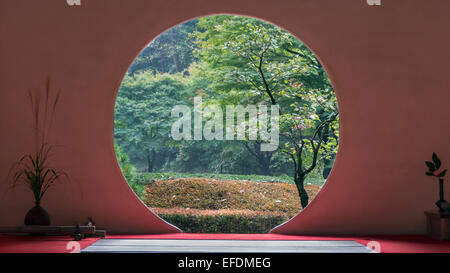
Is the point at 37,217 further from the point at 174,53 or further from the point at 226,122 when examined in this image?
the point at 174,53

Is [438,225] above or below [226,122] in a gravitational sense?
below

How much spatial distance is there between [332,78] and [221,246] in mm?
1848

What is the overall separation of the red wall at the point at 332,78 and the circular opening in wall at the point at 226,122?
3.45 meters

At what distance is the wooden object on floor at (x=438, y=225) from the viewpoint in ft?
12.2

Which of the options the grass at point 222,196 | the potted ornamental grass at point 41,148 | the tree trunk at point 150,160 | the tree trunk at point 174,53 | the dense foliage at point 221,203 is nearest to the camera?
the potted ornamental grass at point 41,148

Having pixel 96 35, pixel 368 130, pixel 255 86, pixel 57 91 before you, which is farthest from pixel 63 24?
pixel 255 86

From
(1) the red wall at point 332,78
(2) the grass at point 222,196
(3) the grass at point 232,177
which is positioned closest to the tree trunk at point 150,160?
(3) the grass at point 232,177

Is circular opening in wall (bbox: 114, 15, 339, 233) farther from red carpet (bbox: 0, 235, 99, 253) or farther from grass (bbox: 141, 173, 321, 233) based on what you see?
red carpet (bbox: 0, 235, 99, 253)

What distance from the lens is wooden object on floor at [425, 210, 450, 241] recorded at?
3727 mm

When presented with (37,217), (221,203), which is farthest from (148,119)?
(37,217)

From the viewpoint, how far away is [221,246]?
3.47 metres

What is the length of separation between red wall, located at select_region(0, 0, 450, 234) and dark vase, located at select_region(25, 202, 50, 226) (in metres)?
0.23

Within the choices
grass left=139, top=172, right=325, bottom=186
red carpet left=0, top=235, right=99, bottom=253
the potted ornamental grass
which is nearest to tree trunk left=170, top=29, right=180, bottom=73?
grass left=139, top=172, right=325, bottom=186

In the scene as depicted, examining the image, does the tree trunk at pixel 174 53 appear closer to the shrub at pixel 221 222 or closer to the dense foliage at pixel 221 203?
the dense foliage at pixel 221 203
